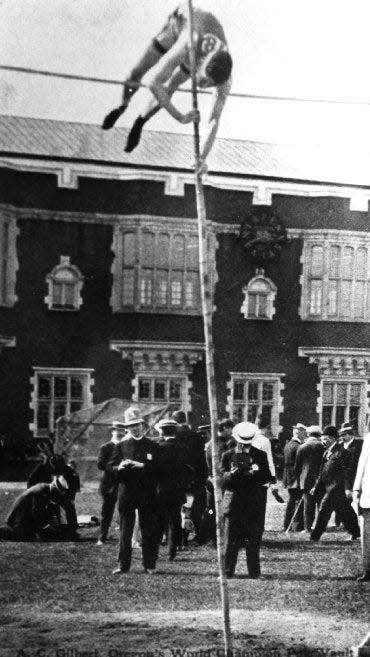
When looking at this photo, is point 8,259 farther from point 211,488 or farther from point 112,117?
point 211,488

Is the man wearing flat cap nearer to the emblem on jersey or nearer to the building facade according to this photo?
the building facade

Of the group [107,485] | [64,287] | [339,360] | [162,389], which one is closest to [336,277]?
[339,360]

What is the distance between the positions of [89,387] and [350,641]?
12.9 feet

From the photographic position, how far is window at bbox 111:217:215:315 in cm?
977

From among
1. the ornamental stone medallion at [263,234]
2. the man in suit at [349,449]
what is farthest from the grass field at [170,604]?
the ornamental stone medallion at [263,234]

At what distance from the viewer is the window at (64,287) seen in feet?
30.7

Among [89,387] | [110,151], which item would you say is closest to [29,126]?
[110,151]

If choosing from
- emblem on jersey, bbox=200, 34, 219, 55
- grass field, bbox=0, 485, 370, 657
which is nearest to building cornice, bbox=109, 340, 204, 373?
grass field, bbox=0, 485, 370, 657

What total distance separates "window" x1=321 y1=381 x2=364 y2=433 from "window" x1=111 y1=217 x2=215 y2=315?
1.60 m

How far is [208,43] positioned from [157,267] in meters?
3.01

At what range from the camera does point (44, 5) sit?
8.23m

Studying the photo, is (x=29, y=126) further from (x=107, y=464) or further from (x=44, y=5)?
(x=107, y=464)

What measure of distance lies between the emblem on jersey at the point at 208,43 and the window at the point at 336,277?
3194mm

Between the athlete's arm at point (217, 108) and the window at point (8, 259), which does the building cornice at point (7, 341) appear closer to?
the window at point (8, 259)
